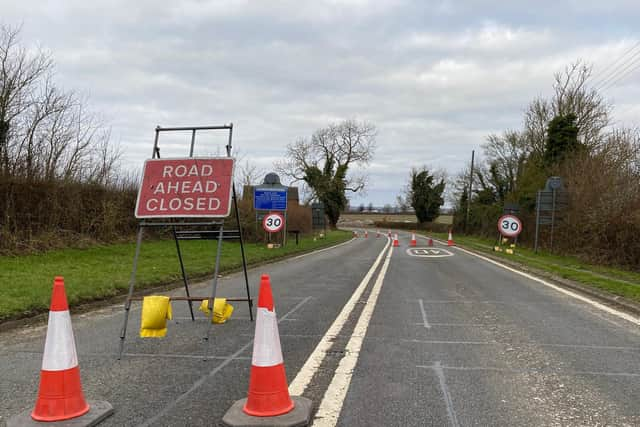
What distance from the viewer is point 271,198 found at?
994 inches

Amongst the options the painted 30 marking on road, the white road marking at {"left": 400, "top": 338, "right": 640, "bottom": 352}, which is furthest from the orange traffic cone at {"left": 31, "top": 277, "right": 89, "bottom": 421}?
the painted 30 marking on road

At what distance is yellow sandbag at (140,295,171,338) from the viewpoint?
5.29 meters

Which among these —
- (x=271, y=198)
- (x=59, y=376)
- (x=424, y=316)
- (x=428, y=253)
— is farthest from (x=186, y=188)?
(x=271, y=198)

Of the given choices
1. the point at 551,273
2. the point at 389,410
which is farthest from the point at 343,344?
the point at 551,273

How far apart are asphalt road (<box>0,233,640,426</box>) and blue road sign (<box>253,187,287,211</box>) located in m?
16.4

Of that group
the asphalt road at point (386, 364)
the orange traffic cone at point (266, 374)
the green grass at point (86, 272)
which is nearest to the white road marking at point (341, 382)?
the asphalt road at point (386, 364)

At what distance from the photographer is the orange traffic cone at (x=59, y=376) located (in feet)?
11.8

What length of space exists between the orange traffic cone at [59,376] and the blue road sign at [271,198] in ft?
69.7

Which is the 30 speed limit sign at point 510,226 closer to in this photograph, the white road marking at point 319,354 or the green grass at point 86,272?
the green grass at point 86,272

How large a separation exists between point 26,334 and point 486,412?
5.68 m

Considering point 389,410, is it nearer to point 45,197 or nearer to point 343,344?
Result: point 343,344

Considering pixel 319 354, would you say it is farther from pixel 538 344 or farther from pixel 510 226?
pixel 510 226

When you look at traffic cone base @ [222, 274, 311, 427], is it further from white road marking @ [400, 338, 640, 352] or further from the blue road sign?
the blue road sign

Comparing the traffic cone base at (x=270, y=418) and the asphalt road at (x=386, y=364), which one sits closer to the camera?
the traffic cone base at (x=270, y=418)
